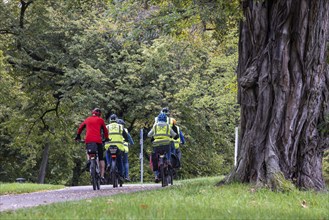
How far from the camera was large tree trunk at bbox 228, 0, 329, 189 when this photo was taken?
12.4m

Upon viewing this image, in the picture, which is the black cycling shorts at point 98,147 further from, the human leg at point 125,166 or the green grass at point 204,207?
the green grass at point 204,207

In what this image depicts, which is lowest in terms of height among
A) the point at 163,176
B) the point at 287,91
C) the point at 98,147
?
the point at 163,176

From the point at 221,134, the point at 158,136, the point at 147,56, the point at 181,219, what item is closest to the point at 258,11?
the point at 158,136

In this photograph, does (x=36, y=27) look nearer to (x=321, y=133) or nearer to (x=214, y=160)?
(x=214, y=160)

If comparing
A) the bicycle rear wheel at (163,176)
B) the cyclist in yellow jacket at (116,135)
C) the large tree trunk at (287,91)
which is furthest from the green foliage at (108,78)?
the large tree trunk at (287,91)

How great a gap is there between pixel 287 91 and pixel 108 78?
18.8 m

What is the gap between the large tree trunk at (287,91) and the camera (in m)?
12.4

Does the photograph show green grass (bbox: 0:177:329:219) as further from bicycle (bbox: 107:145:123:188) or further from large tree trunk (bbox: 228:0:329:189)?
bicycle (bbox: 107:145:123:188)

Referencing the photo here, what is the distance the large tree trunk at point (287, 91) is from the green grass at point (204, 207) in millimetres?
1250

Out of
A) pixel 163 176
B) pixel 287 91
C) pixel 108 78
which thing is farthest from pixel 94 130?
pixel 108 78

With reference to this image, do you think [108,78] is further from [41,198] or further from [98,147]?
[41,198]

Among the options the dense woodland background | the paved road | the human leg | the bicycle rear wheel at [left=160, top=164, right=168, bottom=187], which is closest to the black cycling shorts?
the paved road

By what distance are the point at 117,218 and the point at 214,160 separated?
97.9 ft

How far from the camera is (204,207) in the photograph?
347 inches
